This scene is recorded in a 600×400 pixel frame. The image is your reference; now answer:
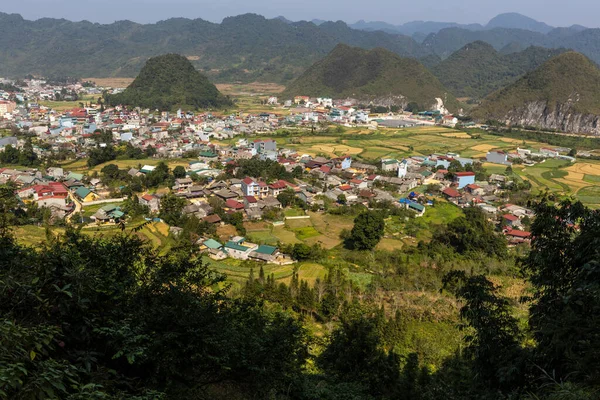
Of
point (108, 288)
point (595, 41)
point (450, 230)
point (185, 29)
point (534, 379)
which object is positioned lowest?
point (450, 230)

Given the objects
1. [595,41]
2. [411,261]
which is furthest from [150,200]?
[595,41]

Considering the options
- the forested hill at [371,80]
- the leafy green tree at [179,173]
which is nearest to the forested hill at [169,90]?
the forested hill at [371,80]

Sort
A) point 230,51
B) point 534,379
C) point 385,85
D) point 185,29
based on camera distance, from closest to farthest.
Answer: point 534,379
point 385,85
point 230,51
point 185,29

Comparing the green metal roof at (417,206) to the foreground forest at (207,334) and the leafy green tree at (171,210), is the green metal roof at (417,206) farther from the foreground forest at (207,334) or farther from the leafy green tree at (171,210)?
the foreground forest at (207,334)

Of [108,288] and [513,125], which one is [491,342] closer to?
[108,288]

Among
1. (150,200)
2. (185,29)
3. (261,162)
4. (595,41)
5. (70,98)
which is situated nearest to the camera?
(150,200)

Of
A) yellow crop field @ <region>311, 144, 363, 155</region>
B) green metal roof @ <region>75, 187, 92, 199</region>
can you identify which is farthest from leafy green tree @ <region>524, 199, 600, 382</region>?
→ yellow crop field @ <region>311, 144, 363, 155</region>

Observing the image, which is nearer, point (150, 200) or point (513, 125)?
point (150, 200)
